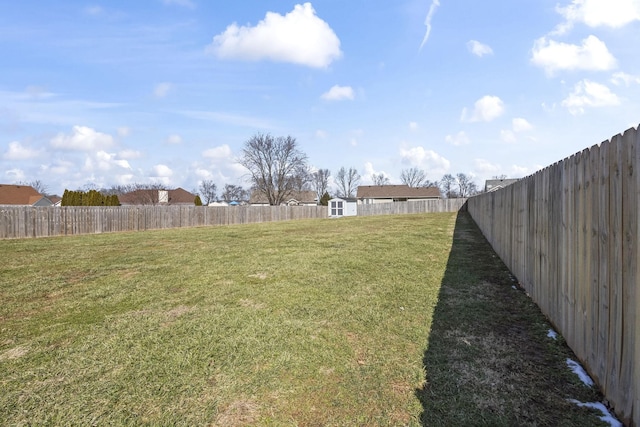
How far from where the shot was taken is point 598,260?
208cm

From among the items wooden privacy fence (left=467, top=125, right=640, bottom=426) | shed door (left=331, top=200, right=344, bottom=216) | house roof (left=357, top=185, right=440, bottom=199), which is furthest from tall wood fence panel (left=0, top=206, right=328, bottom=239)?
house roof (left=357, top=185, right=440, bottom=199)

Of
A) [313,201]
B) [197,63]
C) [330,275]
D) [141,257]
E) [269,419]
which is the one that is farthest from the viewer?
[313,201]

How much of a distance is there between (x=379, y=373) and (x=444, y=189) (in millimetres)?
88155

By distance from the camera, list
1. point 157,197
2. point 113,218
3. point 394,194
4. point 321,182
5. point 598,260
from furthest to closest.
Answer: point 321,182
point 394,194
point 157,197
point 113,218
point 598,260

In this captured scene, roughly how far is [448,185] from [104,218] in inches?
3208

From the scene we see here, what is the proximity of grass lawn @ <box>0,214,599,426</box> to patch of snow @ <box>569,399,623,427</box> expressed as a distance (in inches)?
2.3

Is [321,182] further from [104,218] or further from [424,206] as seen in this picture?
[104,218]

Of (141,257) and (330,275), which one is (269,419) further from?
(141,257)

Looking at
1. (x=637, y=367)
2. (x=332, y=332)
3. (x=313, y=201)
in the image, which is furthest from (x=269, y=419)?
(x=313, y=201)

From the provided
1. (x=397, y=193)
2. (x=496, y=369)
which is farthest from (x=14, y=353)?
(x=397, y=193)

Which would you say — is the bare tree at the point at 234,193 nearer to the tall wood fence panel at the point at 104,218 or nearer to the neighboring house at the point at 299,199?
the neighboring house at the point at 299,199

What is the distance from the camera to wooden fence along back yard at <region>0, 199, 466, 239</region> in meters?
14.5

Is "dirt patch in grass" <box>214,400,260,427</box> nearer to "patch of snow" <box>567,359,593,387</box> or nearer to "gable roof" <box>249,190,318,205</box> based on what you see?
"patch of snow" <box>567,359,593,387</box>

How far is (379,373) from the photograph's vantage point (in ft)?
7.82
